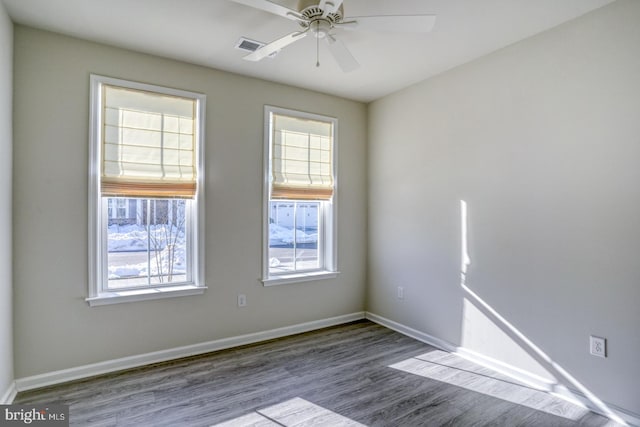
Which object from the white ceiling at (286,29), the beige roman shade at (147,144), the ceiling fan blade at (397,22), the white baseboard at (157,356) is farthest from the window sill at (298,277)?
the ceiling fan blade at (397,22)

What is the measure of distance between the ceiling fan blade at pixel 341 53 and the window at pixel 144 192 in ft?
4.83

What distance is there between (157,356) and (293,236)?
5.60 feet

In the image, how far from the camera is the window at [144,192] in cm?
279

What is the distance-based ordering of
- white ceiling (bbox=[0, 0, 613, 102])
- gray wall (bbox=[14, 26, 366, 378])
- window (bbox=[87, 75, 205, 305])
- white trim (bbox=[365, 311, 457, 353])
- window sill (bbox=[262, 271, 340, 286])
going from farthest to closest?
window sill (bbox=[262, 271, 340, 286]) < white trim (bbox=[365, 311, 457, 353]) < window (bbox=[87, 75, 205, 305]) < gray wall (bbox=[14, 26, 366, 378]) < white ceiling (bbox=[0, 0, 613, 102])

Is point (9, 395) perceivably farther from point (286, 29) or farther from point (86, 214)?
point (286, 29)

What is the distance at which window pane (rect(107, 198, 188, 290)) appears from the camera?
2.91m

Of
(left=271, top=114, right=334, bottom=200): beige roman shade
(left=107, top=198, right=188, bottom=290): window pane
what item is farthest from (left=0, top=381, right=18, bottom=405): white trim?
(left=271, top=114, right=334, bottom=200): beige roman shade

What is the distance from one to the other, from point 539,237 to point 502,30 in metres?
1.55

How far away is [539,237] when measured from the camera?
8.52 ft

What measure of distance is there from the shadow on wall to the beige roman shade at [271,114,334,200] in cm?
154

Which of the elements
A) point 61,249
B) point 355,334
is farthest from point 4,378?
point 355,334

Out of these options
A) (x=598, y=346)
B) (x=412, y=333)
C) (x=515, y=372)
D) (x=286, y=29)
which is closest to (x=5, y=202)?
(x=286, y=29)

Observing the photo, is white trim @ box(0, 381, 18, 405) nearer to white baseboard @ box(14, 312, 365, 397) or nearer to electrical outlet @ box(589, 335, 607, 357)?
white baseboard @ box(14, 312, 365, 397)

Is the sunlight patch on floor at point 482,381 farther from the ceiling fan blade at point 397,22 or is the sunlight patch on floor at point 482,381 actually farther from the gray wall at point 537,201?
the ceiling fan blade at point 397,22
